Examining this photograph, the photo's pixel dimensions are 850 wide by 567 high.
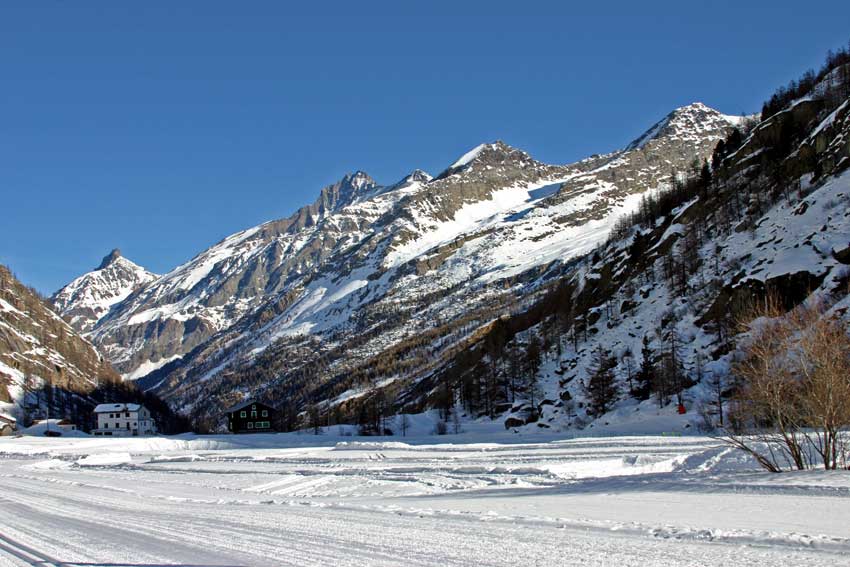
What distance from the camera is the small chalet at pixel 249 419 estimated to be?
138875mm

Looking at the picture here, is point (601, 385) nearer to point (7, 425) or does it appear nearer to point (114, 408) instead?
point (7, 425)

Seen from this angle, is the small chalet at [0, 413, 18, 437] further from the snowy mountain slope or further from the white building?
the snowy mountain slope

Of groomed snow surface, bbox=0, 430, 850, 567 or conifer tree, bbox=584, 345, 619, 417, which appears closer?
groomed snow surface, bbox=0, 430, 850, 567

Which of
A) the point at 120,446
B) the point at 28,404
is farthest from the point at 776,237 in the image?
the point at 28,404

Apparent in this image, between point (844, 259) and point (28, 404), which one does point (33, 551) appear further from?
point (28, 404)

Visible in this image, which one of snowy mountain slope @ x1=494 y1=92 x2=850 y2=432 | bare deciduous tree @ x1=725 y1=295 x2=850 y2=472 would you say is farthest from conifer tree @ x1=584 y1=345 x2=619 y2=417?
bare deciduous tree @ x1=725 y1=295 x2=850 y2=472

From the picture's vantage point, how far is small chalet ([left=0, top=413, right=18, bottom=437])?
11819 cm

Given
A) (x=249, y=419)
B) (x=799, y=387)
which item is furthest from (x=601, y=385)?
(x=249, y=419)

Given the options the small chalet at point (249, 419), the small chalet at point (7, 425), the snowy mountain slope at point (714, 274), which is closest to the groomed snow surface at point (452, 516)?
the snowy mountain slope at point (714, 274)

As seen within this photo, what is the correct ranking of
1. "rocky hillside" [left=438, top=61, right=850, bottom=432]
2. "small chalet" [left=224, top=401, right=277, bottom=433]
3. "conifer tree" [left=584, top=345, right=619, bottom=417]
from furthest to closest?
1. "small chalet" [left=224, top=401, right=277, bottom=433]
2. "conifer tree" [left=584, top=345, right=619, bottom=417]
3. "rocky hillside" [left=438, top=61, right=850, bottom=432]

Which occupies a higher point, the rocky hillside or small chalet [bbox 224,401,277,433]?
the rocky hillside

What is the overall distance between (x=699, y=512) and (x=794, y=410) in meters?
10.4

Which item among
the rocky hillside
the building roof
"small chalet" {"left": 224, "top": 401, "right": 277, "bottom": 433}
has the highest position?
the rocky hillside

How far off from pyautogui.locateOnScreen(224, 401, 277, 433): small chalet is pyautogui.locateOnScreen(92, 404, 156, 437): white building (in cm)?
2160
